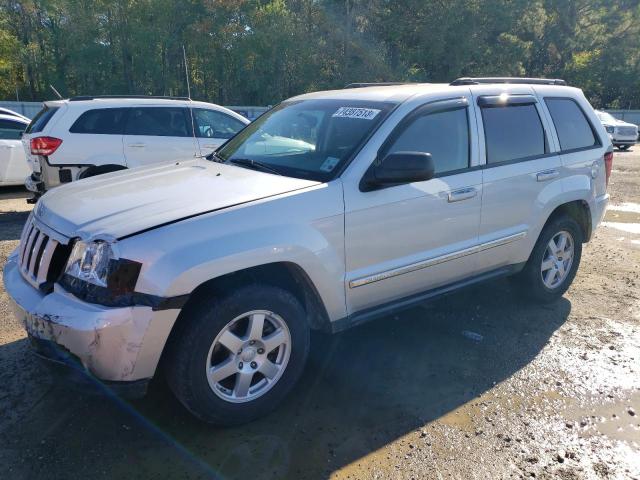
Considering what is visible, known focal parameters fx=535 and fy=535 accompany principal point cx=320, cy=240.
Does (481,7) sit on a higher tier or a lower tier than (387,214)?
higher

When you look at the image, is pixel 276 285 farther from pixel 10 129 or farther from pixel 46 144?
pixel 10 129

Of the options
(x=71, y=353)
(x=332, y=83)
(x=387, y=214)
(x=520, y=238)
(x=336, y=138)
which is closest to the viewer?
(x=71, y=353)

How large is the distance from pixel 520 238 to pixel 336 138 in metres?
1.81

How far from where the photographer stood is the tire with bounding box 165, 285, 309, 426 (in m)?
2.75

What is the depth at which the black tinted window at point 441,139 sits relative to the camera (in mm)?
3637

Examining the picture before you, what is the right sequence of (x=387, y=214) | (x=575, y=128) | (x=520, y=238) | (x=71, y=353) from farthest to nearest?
1. (x=575, y=128)
2. (x=520, y=238)
3. (x=387, y=214)
4. (x=71, y=353)

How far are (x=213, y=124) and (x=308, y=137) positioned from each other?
495 cm

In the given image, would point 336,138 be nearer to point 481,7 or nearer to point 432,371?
point 432,371

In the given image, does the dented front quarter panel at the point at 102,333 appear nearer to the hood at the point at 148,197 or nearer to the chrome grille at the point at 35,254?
the chrome grille at the point at 35,254

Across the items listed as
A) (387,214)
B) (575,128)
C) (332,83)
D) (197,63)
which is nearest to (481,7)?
(332,83)

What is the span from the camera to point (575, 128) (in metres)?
4.84

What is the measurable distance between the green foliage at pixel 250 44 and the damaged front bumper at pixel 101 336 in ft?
101

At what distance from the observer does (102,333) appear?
2518 mm

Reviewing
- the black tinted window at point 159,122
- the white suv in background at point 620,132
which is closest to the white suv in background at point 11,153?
the black tinted window at point 159,122
